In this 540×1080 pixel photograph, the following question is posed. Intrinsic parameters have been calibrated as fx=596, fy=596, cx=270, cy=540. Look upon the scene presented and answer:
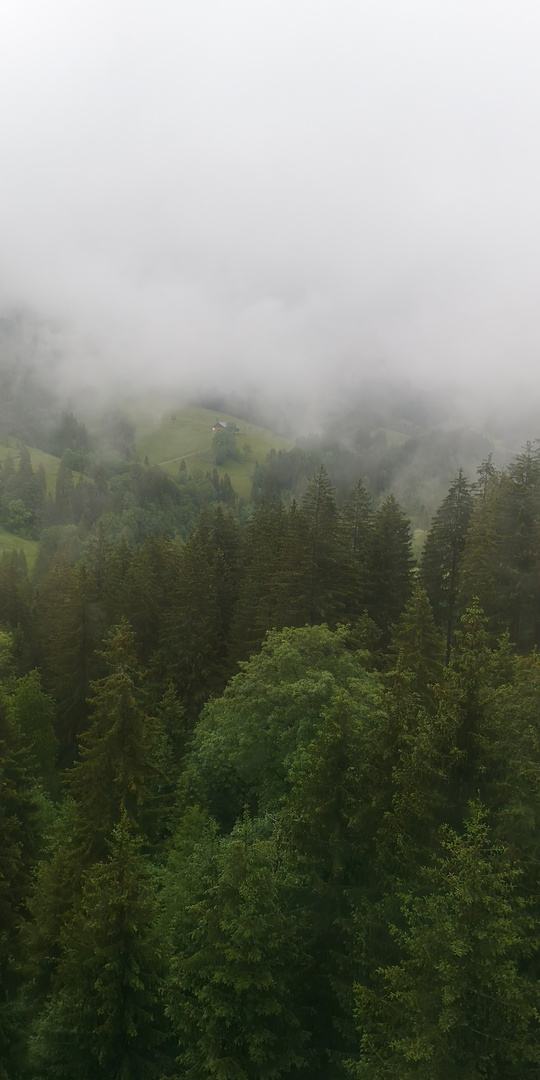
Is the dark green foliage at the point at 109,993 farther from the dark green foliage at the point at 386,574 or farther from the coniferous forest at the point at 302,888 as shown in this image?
the dark green foliage at the point at 386,574

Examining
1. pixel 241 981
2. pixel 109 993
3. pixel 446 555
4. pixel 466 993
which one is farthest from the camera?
pixel 446 555

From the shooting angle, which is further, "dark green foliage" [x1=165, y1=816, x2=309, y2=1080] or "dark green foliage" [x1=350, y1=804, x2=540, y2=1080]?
"dark green foliage" [x1=165, y1=816, x2=309, y2=1080]

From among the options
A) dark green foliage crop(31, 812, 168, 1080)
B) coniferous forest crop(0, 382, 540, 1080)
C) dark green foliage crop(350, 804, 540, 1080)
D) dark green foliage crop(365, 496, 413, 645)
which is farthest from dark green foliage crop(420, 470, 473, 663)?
dark green foliage crop(350, 804, 540, 1080)

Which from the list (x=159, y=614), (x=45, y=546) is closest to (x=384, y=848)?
(x=159, y=614)

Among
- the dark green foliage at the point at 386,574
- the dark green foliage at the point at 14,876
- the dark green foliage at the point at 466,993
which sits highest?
the dark green foliage at the point at 386,574

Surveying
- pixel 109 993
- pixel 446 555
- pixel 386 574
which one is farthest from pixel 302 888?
pixel 446 555

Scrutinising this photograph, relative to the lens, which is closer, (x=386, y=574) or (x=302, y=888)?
(x=302, y=888)

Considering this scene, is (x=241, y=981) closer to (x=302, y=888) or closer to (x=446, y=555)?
(x=302, y=888)

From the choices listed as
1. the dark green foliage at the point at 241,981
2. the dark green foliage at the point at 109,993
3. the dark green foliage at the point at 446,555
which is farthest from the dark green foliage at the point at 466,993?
the dark green foliage at the point at 446,555

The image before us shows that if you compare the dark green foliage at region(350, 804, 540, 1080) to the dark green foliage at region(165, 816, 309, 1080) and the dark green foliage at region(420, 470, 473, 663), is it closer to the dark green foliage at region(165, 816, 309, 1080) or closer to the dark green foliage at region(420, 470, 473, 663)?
the dark green foliage at region(165, 816, 309, 1080)

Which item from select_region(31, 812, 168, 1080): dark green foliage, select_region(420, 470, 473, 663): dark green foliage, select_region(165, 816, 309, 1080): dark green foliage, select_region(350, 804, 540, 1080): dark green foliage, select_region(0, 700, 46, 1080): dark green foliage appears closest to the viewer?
select_region(350, 804, 540, 1080): dark green foliage

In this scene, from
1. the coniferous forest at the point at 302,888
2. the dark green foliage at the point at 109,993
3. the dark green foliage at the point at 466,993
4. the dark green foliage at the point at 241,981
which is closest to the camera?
the dark green foliage at the point at 466,993

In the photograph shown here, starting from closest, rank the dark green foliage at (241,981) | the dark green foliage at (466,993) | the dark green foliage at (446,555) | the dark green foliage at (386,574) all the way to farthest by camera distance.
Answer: the dark green foliage at (466,993) < the dark green foliage at (241,981) < the dark green foliage at (386,574) < the dark green foliage at (446,555)

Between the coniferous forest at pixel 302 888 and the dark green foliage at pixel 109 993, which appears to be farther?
the dark green foliage at pixel 109 993
